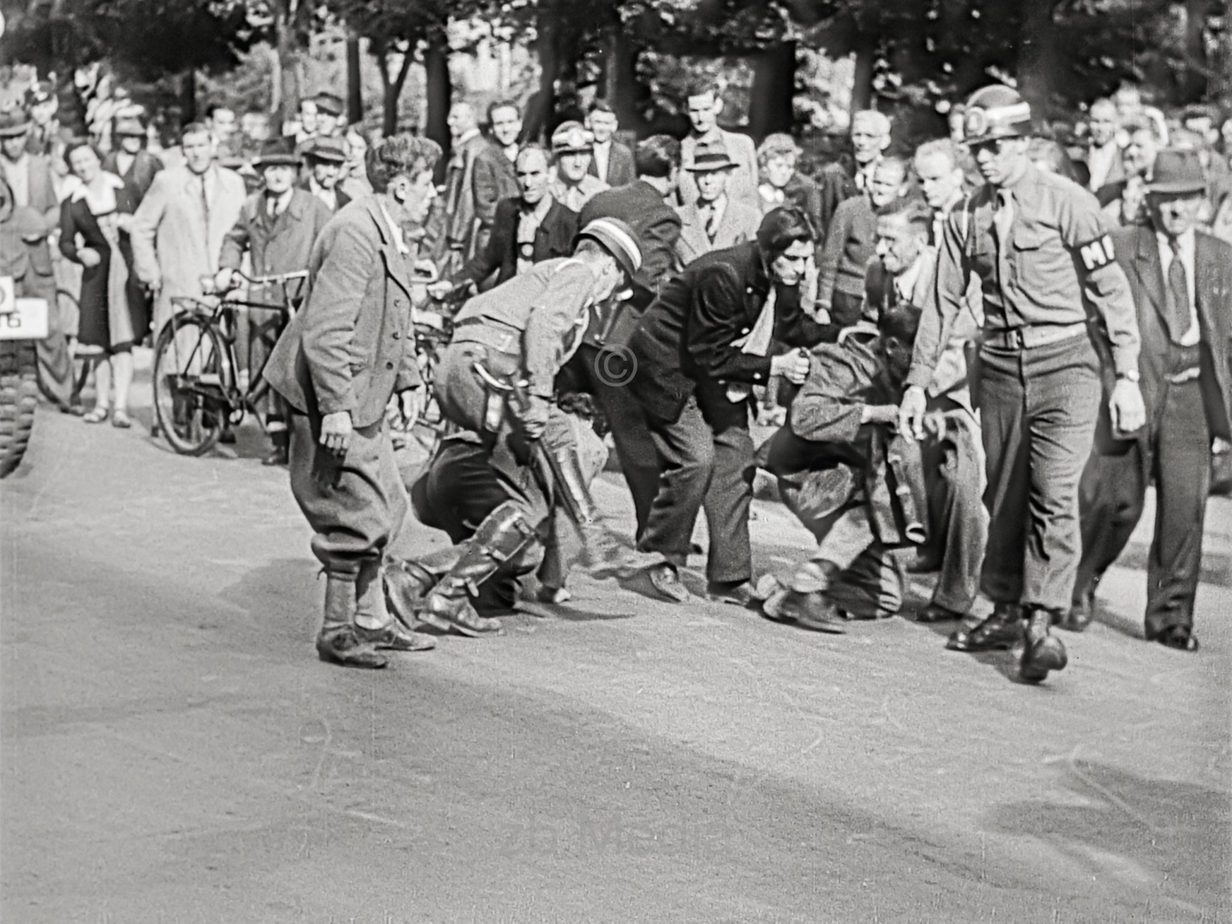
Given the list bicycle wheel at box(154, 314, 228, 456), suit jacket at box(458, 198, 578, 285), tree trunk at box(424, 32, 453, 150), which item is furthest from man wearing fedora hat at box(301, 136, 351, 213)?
bicycle wheel at box(154, 314, 228, 456)

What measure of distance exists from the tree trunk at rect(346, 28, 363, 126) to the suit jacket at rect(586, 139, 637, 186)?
2.82ft

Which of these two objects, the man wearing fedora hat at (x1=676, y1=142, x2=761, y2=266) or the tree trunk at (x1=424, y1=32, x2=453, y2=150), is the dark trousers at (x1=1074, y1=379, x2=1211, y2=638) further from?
the tree trunk at (x1=424, y1=32, x2=453, y2=150)

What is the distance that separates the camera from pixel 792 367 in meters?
8.02

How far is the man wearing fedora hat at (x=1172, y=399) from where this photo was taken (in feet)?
24.0

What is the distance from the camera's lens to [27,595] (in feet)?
Answer: 26.0

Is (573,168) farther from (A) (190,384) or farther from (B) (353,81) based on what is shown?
(A) (190,384)

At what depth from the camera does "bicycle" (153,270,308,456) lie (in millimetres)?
9562

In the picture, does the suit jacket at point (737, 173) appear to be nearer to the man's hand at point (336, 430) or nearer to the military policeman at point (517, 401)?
the military policeman at point (517, 401)

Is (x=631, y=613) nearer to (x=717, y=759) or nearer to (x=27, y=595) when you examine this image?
(x=717, y=759)

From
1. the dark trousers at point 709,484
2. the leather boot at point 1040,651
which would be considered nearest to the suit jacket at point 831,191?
the dark trousers at point 709,484

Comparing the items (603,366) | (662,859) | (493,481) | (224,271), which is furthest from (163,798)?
(224,271)

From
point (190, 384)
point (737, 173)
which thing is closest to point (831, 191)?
point (737, 173)

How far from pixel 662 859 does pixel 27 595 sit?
323 centimetres

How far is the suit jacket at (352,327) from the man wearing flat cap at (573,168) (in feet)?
3.53
